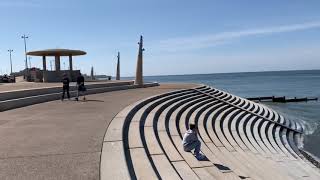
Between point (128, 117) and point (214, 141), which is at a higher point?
point (128, 117)

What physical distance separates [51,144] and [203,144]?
4931 mm

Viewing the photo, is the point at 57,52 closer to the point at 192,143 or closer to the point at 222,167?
the point at 192,143

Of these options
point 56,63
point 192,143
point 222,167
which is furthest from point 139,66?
point 222,167

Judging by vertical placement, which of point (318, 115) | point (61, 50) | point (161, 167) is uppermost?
point (61, 50)

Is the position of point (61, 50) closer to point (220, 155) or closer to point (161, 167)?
point (220, 155)

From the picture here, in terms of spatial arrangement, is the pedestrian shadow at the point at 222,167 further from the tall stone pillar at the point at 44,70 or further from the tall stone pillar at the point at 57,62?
the tall stone pillar at the point at 57,62

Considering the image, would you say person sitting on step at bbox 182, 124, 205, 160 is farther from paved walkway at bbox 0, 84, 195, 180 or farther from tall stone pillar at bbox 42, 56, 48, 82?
tall stone pillar at bbox 42, 56, 48, 82

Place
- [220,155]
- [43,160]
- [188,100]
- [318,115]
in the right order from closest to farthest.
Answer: [43,160], [220,155], [188,100], [318,115]

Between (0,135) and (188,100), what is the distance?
40.5ft

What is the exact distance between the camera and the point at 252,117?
73.6ft

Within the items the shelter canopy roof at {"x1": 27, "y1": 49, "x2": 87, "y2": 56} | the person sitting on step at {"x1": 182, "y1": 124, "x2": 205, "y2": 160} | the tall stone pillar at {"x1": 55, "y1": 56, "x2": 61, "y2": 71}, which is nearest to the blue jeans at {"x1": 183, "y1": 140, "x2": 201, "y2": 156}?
the person sitting on step at {"x1": 182, "y1": 124, "x2": 205, "y2": 160}

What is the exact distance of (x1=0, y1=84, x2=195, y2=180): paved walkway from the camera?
5.85 meters

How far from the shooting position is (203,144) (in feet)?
36.7

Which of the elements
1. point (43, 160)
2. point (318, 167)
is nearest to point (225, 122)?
point (318, 167)
